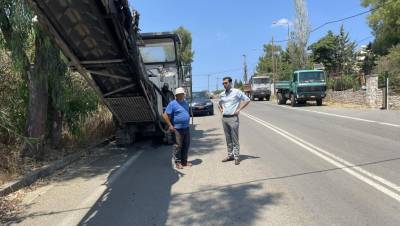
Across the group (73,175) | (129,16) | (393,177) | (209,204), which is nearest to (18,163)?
(73,175)

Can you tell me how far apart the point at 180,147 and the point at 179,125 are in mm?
454

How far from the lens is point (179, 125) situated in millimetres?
10781

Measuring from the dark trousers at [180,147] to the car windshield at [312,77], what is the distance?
85.6 feet

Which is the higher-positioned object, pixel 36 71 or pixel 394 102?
pixel 36 71

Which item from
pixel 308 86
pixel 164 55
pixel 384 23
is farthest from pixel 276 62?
pixel 164 55

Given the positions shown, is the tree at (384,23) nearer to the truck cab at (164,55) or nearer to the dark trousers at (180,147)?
the truck cab at (164,55)

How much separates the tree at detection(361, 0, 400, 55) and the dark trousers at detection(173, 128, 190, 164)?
130 ft

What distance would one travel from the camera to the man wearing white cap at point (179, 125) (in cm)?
1068

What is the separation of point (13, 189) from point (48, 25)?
9.15 feet

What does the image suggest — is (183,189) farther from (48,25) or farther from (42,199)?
(48,25)

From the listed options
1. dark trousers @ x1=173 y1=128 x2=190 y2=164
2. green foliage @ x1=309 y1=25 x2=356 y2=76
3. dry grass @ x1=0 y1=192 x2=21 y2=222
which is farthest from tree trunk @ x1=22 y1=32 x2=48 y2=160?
green foliage @ x1=309 y1=25 x2=356 y2=76

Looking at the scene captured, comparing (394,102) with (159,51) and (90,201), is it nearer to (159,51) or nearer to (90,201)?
(159,51)

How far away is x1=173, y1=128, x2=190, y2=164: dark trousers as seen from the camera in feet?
34.9

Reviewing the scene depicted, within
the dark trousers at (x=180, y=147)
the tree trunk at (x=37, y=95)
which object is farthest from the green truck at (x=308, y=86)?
the tree trunk at (x=37, y=95)
